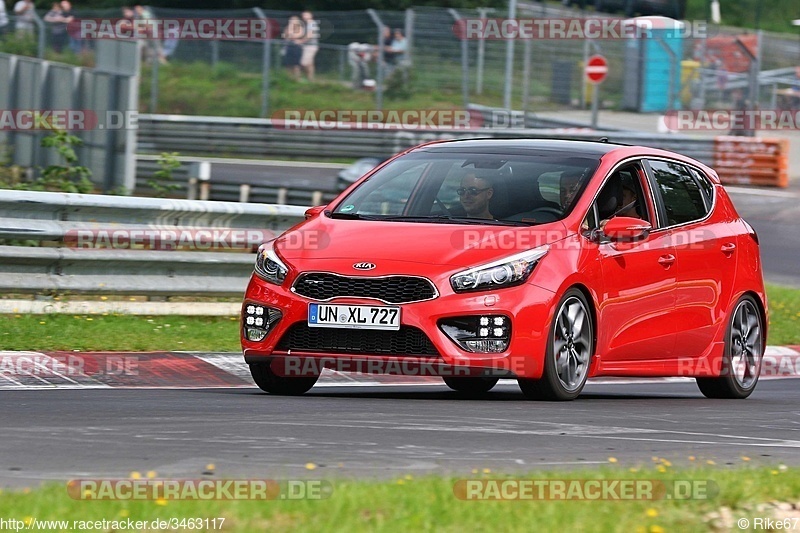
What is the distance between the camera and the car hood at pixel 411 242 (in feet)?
27.3

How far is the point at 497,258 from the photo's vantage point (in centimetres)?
832

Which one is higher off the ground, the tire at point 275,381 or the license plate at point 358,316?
the license plate at point 358,316

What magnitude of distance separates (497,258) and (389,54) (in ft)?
81.3

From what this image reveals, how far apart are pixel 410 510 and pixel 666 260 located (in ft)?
16.7

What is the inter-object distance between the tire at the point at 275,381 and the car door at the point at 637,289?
1754mm

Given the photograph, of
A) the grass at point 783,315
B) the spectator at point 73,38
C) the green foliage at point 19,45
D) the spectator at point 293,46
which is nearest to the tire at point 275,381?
the grass at point 783,315

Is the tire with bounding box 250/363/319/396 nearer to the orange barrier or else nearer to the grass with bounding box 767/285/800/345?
the grass with bounding box 767/285/800/345

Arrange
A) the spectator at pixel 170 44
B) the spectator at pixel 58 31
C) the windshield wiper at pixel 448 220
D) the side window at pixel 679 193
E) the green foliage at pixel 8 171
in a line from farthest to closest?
the spectator at pixel 170 44 → the spectator at pixel 58 31 → the green foliage at pixel 8 171 → the side window at pixel 679 193 → the windshield wiper at pixel 448 220

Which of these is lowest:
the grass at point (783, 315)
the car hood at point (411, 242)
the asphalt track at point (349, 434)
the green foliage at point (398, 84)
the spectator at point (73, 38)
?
the grass at point (783, 315)

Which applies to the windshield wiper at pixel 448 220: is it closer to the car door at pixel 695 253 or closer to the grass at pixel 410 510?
the car door at pixel 695 253

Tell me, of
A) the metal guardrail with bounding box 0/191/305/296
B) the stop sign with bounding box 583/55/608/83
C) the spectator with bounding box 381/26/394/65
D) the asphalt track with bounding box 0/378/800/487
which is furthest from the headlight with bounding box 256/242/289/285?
the spectator with bounding box 381/26/394/65

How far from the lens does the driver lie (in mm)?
9047

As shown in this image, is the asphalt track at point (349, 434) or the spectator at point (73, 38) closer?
the asphalt track at point (349, 434)

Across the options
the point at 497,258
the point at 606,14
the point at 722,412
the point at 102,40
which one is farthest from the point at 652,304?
the point at 606,14
